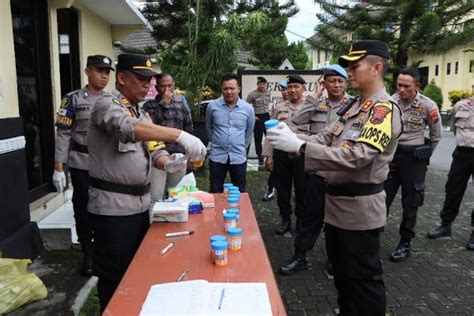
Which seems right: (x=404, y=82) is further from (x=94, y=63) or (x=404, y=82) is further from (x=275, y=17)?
(x=275, y=17)

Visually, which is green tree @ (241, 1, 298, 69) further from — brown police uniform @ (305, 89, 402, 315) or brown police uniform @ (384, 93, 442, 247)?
brown police uniform @ (305, 89, 402, 315)

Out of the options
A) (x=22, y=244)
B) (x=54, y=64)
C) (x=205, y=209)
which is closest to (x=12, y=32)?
(x=54, y=64)

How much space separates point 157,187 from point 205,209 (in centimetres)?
50

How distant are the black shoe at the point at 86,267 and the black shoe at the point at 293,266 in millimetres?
1688

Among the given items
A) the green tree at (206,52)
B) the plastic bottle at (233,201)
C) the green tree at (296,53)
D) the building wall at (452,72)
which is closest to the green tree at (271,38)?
the green tree at (296,53)

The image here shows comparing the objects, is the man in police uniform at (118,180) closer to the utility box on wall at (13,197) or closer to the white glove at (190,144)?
the white glove at (190,144)

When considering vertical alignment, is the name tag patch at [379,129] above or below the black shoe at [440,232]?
above

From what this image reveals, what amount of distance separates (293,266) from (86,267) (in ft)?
6.04

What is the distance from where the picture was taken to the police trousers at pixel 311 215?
385 cm

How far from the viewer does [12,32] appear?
14.3 feet

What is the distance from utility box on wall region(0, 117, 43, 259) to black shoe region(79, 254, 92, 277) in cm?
56

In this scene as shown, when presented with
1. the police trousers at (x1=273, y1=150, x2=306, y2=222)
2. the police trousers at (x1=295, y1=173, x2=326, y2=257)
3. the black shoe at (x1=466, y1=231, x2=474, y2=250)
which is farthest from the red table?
the black shoe at (x1=466, y1=231, x2=474, y2=250)

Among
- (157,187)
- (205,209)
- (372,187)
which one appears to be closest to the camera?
(372,187)

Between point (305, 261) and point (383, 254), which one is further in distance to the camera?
point (383, 254)
